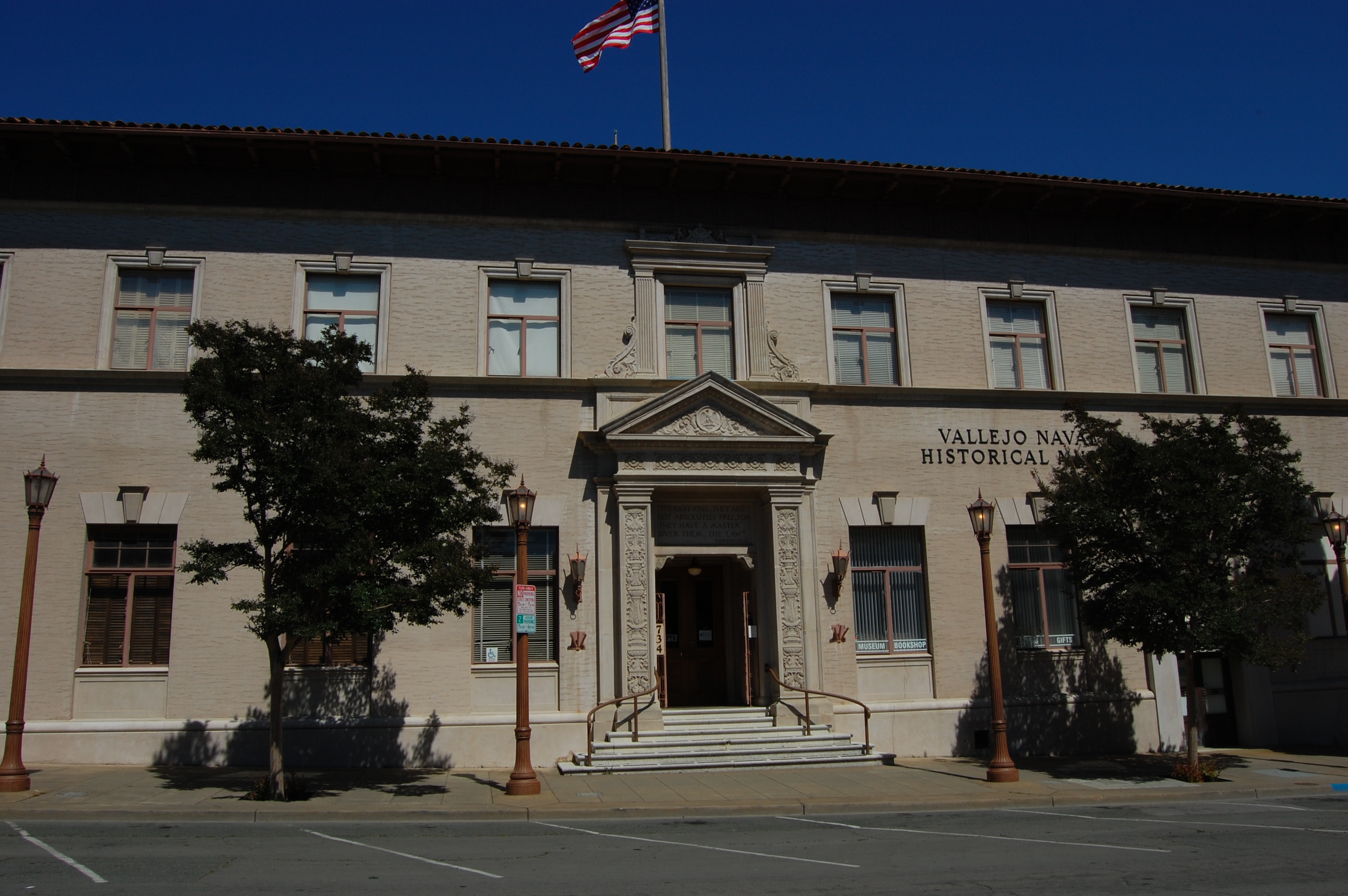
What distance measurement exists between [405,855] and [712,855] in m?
2.98

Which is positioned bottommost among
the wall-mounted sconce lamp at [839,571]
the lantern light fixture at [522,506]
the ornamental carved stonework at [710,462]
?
the wall-mounted sconce lamp at [839,571]

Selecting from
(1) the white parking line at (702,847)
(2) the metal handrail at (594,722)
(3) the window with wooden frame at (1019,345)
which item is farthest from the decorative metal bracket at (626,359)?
(1) the white parking line at (702,847)

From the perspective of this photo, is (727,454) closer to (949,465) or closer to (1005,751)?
(949,465)

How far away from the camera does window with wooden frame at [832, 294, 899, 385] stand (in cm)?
1883

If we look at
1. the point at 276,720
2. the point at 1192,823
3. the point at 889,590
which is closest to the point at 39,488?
the point at 276,720

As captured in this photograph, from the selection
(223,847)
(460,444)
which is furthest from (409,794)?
(460,444)

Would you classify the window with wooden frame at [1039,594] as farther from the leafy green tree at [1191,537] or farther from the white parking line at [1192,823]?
the white parking line at [1192,823]

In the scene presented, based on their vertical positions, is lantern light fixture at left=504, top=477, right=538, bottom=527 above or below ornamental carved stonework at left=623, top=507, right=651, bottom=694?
above

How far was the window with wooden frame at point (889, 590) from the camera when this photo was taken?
17.7 metres

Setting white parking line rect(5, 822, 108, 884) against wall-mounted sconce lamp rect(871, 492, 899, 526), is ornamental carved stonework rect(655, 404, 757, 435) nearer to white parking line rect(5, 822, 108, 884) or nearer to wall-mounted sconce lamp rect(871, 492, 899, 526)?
wall-mounted sconce lamp rect(871, 492, 899, 526)

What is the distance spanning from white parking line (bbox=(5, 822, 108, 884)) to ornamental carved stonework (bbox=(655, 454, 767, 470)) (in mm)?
10154

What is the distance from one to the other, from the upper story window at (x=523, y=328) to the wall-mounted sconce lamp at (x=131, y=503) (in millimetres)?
6162

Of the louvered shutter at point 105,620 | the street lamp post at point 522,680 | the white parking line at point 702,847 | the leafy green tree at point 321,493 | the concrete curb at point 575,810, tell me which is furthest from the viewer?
the louvered shutter at point 105,620

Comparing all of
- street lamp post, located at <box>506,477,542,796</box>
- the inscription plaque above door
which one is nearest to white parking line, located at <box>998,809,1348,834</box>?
street lamp post, located at <box>506,477,542,796</box>
